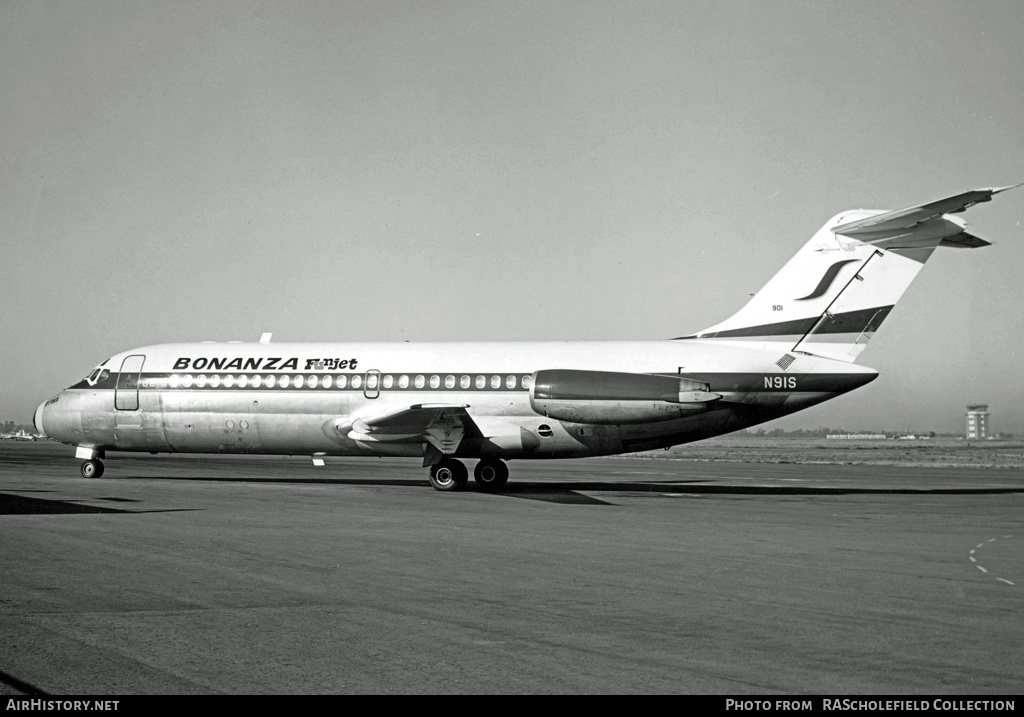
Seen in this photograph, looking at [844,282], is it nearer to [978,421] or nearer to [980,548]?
[980,548]

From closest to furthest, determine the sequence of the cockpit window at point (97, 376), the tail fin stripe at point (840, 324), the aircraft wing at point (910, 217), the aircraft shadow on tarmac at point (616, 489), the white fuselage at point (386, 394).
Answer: the aircraft wing at point (910, 217), the tail fin stripe at point (840, 324), the white fuselage at point (386, 394), the aircraft shadow on tarmac at point (616, 489), the cockpit window at point (97, 376)

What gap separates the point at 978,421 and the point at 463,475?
555 ft

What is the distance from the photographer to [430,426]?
25156 mm

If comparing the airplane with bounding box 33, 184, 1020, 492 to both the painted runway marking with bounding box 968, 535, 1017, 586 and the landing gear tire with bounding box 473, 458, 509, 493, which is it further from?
the painted runway marking with bounding box 968, 535, 1017, 586

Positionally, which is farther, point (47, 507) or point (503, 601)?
Answer: point (47, 507)

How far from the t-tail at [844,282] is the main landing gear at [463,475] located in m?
7.29

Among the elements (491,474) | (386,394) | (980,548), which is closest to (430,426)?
(386,394)

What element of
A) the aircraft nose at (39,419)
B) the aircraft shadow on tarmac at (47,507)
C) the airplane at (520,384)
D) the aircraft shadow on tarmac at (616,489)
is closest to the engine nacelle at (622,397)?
the airplane at (520,384)

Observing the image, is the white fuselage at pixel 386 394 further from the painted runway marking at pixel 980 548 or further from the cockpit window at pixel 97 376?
the painted runway marking at pixel 980 548

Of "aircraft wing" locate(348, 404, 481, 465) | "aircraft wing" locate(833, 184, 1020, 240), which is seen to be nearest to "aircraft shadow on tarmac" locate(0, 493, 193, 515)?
"aircraft wing" locate(348, 404, 481, 465)

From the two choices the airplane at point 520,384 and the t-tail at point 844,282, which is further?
the airplane at point 520,384

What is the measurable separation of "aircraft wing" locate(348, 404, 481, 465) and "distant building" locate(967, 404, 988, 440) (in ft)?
546

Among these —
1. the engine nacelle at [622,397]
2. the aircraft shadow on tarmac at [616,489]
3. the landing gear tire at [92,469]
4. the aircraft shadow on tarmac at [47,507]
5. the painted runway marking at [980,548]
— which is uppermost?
the engine nacelle at [622,397]

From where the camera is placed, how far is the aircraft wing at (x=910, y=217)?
64.6ft
